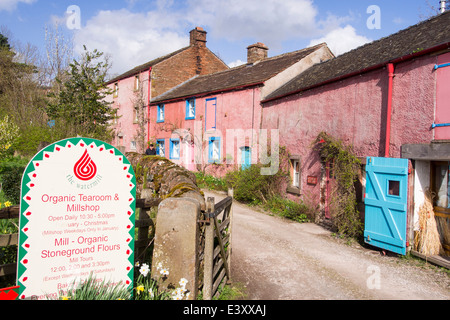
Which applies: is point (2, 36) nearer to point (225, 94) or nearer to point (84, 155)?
point (225, 94)

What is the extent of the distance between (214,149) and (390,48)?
10.1m

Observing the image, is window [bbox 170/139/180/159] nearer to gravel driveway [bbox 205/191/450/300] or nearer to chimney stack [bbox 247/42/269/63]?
chimney stack [bbox 247/42/269/63]

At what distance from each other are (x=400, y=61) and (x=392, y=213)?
142 inches

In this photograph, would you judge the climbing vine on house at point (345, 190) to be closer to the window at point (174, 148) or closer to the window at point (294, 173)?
the window at point (294, 173)

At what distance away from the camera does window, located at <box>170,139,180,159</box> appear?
20.7m

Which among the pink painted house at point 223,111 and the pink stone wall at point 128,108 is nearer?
the pink painted house at point 223,111

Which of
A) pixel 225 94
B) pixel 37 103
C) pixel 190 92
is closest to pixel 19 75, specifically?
pixel 37 103

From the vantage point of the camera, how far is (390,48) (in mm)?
9453

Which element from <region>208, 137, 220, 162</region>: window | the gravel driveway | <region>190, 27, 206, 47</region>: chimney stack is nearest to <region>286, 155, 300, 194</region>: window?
the gravel driveway

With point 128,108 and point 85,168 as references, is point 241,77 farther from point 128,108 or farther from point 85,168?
point 85,168

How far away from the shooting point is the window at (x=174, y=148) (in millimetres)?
20688

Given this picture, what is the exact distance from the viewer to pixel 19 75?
26.1m

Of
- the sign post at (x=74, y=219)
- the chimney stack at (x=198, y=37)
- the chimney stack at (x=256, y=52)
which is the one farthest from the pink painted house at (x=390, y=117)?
the chimney stack at (x=198, y=37)

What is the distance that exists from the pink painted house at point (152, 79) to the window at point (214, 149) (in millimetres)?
7462
